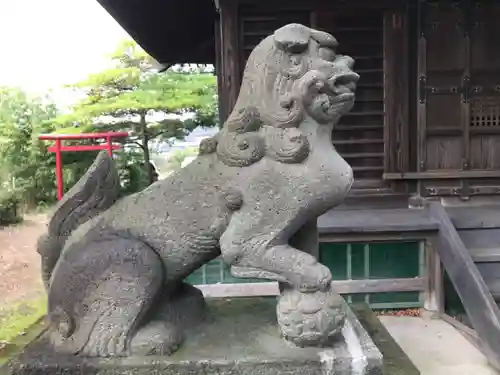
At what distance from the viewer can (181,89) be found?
1184cm

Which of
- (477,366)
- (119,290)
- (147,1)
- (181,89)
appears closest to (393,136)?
(477,366)

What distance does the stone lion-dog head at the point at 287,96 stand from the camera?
1.83 m

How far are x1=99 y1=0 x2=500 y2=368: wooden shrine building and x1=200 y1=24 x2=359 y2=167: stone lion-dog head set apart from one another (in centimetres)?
289

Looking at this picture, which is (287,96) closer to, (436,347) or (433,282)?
(436,347)

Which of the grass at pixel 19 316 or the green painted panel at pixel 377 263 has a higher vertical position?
the green painted panel at pixel 377 263

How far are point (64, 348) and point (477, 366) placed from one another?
3034mm

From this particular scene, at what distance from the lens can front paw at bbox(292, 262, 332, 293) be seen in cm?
180

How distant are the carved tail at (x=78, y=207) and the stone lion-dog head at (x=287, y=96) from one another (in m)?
0.43

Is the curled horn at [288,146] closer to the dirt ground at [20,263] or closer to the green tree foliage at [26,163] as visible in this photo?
the dirt ground at [20,263]

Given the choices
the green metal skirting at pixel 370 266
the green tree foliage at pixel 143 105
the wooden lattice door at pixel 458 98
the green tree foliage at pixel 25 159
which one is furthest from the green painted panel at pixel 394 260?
the green tree foliage at pixel 25 159

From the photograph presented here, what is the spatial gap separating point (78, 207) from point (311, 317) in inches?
35.0

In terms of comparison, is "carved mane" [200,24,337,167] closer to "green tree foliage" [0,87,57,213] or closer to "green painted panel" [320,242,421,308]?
"green painted panel" [320,242,421,308]

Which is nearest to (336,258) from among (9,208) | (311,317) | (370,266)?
(370,266)

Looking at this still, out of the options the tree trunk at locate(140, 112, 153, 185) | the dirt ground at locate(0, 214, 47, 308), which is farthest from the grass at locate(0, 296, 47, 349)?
the tree trunk at locate(140, 112, 153, 185)
